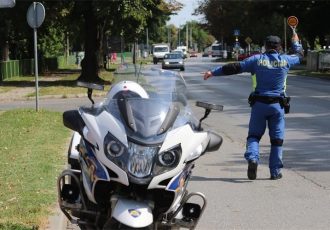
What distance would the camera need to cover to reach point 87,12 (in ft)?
109

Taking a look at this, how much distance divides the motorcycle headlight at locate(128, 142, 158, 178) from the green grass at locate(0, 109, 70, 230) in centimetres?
204

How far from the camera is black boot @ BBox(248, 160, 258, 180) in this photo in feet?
26.6

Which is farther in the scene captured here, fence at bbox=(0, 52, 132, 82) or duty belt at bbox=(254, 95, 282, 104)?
Answer: fence at bbox=(0, 52, 132, 82)

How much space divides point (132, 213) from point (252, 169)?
4.58m

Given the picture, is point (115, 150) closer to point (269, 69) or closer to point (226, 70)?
point (226, 70)

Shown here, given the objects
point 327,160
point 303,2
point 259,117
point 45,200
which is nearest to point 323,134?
point 327,160

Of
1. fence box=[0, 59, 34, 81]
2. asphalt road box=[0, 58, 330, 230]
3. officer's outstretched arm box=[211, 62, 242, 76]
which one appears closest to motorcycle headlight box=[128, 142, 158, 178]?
asphalt road box=[0, 58, 330, 230]

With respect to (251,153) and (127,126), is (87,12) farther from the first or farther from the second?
(127,126)

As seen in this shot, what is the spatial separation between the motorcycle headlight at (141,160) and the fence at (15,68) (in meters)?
34.9

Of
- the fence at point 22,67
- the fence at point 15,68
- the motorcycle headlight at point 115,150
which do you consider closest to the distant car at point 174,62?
the fence at point 22,67

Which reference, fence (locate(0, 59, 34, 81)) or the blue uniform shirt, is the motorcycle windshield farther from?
fence (locate(0, 59, 34, 81))

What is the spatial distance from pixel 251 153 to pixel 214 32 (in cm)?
8102

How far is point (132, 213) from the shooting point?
3.79 m

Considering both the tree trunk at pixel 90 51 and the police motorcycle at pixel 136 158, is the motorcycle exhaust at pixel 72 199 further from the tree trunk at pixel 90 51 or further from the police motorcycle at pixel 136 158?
the tree trunk at pixel 90 51
